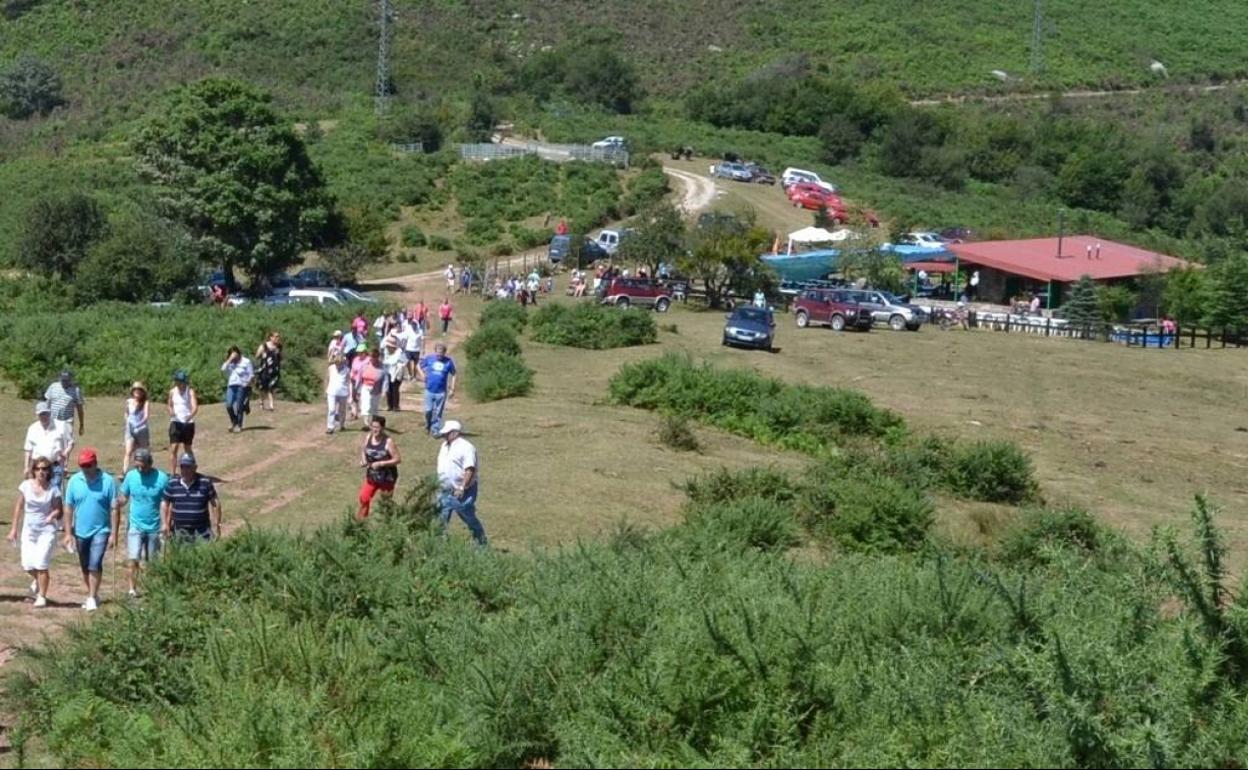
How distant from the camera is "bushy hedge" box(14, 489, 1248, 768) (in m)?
9.84

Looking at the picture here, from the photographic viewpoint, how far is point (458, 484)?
1559 centimetres

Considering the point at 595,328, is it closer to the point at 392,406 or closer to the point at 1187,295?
the point at 392,406

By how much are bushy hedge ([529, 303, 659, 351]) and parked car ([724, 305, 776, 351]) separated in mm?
1834

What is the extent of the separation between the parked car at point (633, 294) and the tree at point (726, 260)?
71.3 inches

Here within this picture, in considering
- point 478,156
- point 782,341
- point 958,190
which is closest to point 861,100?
point 958,190

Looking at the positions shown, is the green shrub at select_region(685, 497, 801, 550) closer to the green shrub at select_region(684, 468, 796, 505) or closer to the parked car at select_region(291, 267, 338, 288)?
A: the green shrub at select_region(684, 468, 796, 505)

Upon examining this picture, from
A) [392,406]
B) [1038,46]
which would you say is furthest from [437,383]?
[1038,46]

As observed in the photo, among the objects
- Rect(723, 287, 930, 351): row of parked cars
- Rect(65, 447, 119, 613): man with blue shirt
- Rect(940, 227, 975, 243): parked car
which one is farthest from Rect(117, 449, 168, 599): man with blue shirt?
Rect(940, 227, 975, 243): parked car

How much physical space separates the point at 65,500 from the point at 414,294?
40.3m

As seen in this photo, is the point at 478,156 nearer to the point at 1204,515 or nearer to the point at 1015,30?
the point at 1015,30

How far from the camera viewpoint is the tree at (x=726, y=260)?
50500mm

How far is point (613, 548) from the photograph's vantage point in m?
14.5

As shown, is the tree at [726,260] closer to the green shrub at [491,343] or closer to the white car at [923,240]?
the white car at [923,240]

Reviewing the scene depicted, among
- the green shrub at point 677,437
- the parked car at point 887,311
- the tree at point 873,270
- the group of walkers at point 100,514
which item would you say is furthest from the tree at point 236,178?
the group of walkers at point 100,514
